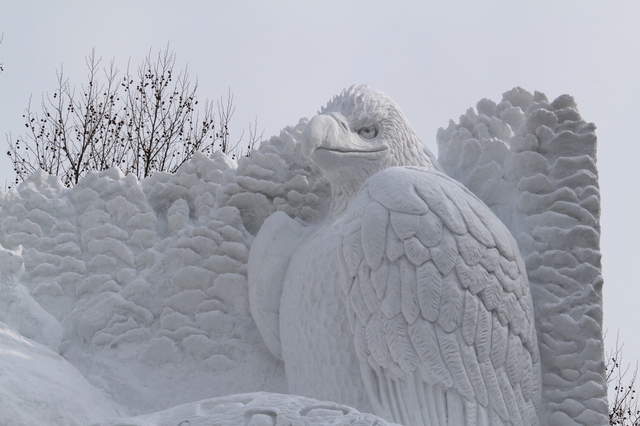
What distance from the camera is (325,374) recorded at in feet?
9.09

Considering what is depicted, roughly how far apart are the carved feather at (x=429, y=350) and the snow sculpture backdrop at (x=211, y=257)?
495 millimetres

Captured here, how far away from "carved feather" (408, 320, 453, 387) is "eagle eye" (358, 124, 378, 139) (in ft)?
2.53

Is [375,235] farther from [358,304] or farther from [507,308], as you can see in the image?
[507,308]

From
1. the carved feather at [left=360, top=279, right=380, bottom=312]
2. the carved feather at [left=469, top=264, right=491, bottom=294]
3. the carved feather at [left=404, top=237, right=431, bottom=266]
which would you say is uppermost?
the carved feather at [left=404, top=237, right=431, bottom=266]

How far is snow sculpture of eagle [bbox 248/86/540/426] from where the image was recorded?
2514 millimetres

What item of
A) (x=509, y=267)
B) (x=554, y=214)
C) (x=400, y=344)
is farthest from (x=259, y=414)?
(x=554, y=214)

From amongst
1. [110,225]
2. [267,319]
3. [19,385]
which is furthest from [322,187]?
[19,385]

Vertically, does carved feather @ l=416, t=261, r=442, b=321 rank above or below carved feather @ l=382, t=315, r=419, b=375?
above

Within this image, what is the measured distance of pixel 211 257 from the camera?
10.7ft

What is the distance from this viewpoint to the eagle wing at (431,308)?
8.23ft

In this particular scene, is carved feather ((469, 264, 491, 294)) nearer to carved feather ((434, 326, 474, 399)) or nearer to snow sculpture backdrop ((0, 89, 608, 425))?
carved feather ((434, 326, 474, 399))

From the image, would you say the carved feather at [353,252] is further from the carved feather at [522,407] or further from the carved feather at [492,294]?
the carved feather at [522,407]

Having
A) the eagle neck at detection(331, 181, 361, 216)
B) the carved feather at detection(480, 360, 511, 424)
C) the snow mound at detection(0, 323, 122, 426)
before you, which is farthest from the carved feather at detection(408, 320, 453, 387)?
the snow mound at detection(0, 323, 122, 426)

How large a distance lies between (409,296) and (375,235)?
204 millimetres
